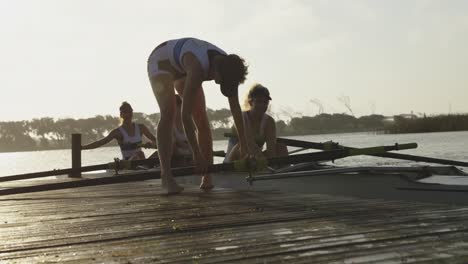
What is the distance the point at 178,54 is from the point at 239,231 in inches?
104

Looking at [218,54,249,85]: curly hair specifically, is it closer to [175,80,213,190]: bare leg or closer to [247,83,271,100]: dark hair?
[175,80,213,190]: bare leg

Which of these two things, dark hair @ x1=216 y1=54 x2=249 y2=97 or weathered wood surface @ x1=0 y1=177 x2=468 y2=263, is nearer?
weathered wood surface @ x1=0 y1=177 x2=468 y2=263

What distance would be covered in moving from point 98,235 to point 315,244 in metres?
1.38

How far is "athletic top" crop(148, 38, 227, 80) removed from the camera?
541cm

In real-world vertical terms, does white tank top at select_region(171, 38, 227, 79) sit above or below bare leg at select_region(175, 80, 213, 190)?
above

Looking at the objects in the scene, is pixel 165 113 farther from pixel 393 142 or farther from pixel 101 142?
pixel 393 142

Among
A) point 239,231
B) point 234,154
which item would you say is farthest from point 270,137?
point 239,231

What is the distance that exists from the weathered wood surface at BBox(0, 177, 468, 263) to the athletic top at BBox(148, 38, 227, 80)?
137 centimetres

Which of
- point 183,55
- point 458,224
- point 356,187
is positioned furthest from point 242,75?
point 458,224

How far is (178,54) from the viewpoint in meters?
5.54

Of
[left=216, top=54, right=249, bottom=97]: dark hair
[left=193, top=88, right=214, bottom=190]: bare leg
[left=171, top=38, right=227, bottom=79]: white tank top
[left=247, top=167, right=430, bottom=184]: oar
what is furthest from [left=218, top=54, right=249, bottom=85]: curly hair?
[left=247, top=167, right=430, bottom=184]: oar

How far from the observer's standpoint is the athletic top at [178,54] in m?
5.41

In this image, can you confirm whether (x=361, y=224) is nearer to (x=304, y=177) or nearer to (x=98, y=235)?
(x=98, y=235)

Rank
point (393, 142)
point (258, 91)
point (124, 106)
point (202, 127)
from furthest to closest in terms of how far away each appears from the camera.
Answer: point (393, 142), point (124, 106), point (258, 91), point (202, 127)
